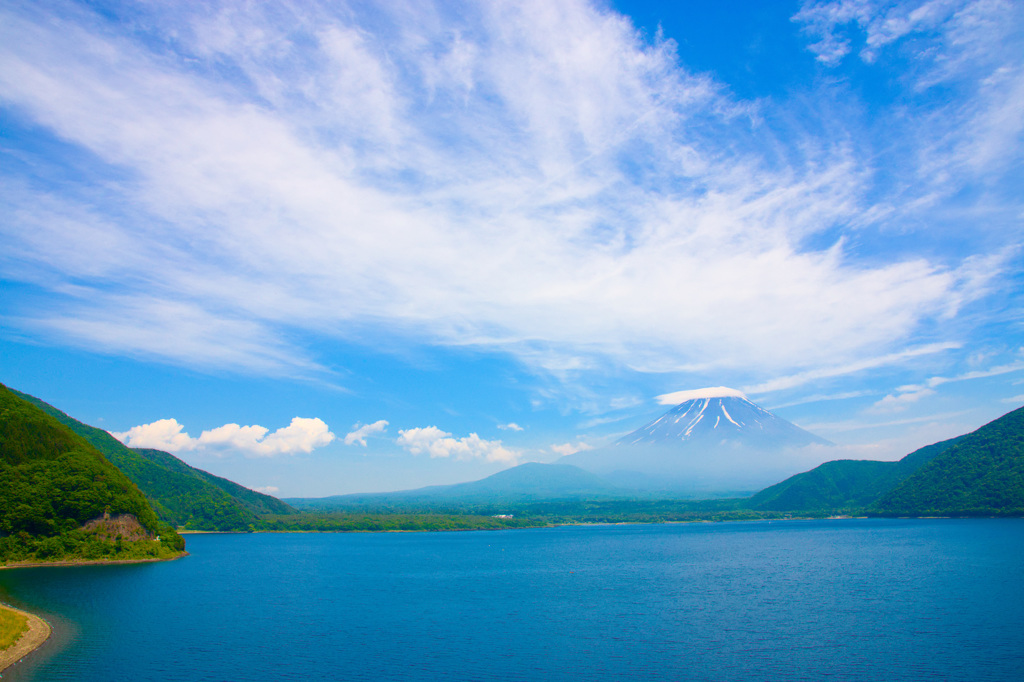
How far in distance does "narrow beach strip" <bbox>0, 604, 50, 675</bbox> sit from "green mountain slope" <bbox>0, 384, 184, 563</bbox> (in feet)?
120

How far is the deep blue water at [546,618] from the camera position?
1391 inches

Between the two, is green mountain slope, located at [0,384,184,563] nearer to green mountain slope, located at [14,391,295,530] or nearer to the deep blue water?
the deep blue water

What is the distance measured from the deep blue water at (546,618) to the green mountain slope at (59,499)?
6269 mm

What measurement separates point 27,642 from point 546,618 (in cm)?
3824

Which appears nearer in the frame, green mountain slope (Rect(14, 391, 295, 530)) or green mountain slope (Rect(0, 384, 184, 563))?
green mountain slope (Rect(0, 384, 184, 563))

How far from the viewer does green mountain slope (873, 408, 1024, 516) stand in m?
146

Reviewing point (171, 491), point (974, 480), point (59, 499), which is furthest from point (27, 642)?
point (974, 480)

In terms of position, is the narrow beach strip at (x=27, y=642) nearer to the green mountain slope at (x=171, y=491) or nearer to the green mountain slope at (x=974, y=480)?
the green mountain slope at (x=171, y=491)

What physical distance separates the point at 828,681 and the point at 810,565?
54291mm

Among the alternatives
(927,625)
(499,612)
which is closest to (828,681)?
(927,625)

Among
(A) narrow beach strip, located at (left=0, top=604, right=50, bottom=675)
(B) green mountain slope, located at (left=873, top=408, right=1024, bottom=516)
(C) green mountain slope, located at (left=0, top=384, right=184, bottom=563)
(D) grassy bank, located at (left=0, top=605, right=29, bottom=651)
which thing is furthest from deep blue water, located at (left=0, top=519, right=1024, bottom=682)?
(B) green mountain slope, located at (left=873, top=408, right=1024, bottom=516)

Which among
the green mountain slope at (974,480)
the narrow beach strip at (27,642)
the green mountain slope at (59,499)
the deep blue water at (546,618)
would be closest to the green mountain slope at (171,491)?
the green mountain slope at (59,499)

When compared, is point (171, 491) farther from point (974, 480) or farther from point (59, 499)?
point (974, 480)

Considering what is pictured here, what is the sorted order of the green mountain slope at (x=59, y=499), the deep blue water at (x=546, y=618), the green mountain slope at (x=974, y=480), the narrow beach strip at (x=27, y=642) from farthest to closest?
the green mountain slope at (x=974, y=480)
the green mountain slope at (x=59, y=499)
the deep blue water at (x=546, y=618)
the narrow beach strip at (x=27, y=642)
